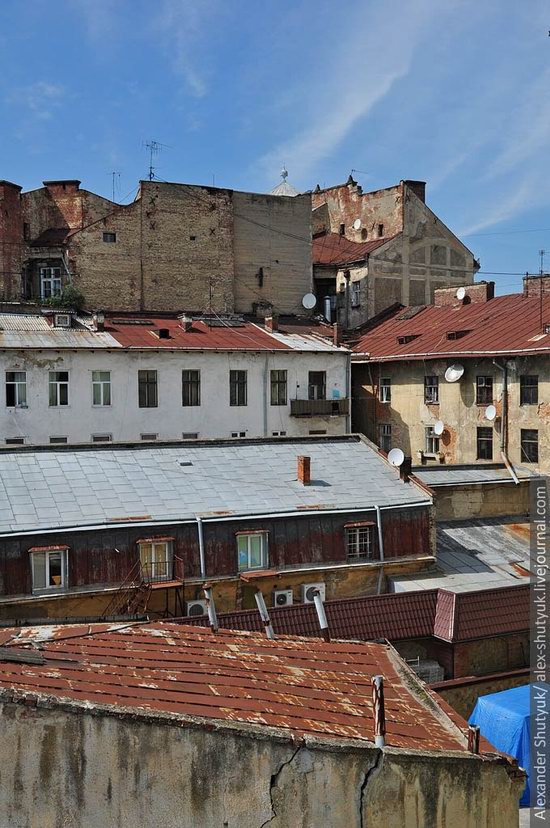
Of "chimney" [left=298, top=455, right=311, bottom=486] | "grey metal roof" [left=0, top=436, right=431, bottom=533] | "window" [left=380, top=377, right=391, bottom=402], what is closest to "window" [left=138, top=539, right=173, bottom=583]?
"grey metal roof" [left=0, top=436, right=431, bottom=533]

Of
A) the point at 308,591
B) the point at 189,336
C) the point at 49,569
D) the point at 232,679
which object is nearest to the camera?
the point at 232,679

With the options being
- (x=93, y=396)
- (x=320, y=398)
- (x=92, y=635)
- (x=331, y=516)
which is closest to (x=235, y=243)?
(x=320, y=398)

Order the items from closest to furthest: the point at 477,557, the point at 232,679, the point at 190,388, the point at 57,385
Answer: the point at 232,679 → the point at 477,557 → the point at 57,385 → the point at 190,388

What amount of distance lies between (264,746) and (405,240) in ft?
136

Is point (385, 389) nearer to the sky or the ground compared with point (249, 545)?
nearer to the sky

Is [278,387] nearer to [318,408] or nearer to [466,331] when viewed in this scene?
[318,408]

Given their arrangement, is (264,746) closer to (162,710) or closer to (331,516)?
(162,710)

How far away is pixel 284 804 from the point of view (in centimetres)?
857

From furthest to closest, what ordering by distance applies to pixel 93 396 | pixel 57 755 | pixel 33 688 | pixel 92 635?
pixel 93 396 < pixel 92 635 < pixel 33 688 < pixel 57 755

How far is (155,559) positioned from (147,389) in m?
14.0

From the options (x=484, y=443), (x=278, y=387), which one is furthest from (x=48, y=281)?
(x=484, y=443)

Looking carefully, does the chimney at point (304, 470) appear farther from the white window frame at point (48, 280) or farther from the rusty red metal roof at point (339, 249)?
the rusty red metal roof at point (339, 249)

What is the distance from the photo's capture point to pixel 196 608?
67.0 ft

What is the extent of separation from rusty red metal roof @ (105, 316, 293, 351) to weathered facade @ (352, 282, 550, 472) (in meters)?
5.37
